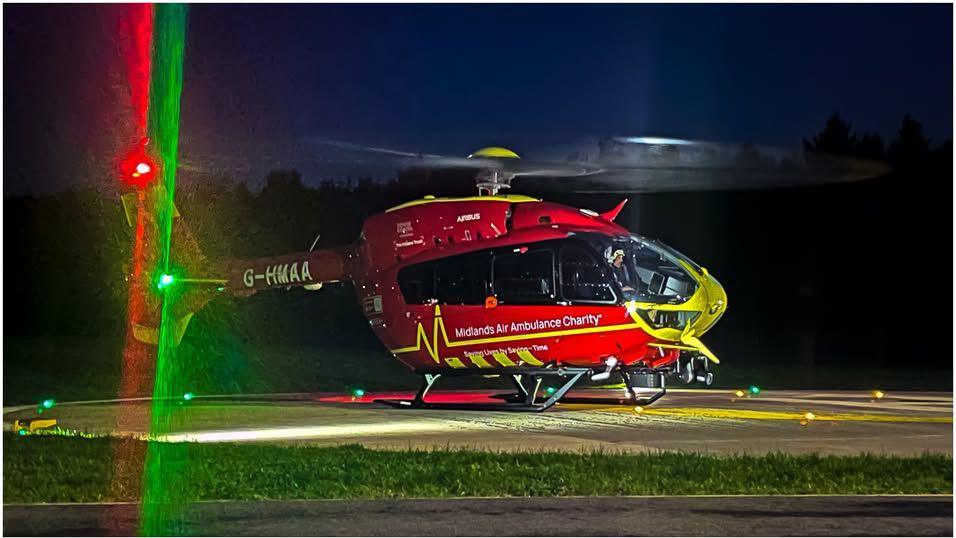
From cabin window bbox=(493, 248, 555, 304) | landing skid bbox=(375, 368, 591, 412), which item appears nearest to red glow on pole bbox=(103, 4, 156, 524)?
landing skid bbox=(375, 368, 591, 412)

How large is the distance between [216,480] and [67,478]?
1.24 metres

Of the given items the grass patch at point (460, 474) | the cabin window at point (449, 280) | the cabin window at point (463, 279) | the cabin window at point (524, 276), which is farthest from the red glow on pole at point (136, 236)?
the cabin window at point (524, 276)

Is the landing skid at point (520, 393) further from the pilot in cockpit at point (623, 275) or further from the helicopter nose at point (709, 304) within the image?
the helicopter nose at point (709, 304)

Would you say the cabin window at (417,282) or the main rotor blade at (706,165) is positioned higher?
the main rotor blade at (706,165)

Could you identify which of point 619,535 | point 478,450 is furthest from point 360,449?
point 619,535

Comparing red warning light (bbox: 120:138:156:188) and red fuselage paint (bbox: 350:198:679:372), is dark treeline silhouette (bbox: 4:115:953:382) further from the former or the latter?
red fuselage paint (bbox: 350:198:679:372)

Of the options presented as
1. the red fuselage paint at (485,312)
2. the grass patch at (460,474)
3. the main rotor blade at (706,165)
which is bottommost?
the grass patch at (460,474)

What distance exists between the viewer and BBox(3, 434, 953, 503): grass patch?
32.0ft

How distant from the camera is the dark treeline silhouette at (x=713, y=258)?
35531 millimetres

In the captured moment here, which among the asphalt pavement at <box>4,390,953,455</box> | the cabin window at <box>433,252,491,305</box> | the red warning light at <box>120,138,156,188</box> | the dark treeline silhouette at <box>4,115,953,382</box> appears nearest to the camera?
the asphalt pavement at <box>4,390,953,455</box>

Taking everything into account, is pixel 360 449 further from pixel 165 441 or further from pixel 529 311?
pixel 529 311

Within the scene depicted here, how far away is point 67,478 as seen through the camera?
34.0 ft

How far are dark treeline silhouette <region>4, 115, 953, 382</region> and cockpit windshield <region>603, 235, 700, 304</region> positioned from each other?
61.3 feet

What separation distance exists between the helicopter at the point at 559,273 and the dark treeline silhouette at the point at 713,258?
16606mm
